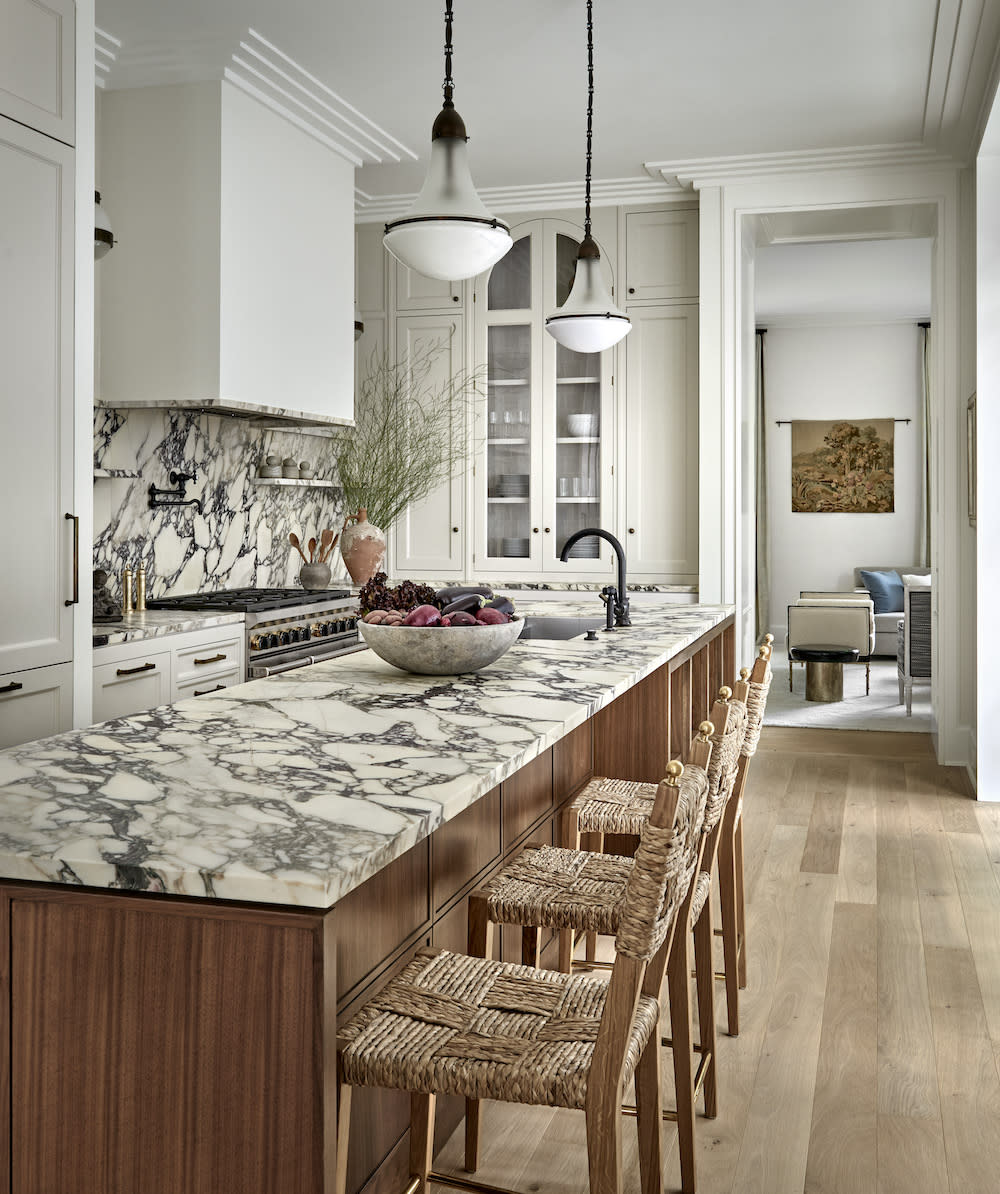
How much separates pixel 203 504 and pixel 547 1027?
3759 millimetres

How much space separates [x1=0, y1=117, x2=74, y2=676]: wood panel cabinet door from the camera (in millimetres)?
2879

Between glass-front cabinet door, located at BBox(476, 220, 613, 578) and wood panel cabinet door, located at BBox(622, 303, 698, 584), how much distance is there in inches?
5.1

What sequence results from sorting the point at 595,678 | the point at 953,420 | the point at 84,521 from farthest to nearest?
the point at 953,420 < the point at 84,521 < the point at 595,678

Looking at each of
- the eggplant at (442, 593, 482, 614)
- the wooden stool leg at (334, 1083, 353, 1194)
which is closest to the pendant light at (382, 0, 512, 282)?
the eggplant at (442, 593, 482, 614)

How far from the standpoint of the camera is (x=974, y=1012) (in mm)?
2779

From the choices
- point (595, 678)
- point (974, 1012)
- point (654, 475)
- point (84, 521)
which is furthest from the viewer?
point (654, 475)

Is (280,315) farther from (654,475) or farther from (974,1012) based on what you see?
(974,1012)

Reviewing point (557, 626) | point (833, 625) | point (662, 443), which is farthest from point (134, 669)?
point (833, 625)

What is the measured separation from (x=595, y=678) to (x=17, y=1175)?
1458 millimetres

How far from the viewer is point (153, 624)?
3713 millimetres

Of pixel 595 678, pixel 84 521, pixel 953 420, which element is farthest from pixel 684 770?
pixel 953 420

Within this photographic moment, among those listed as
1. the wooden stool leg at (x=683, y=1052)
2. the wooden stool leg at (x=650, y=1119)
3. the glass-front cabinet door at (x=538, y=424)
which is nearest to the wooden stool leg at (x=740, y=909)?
the wooden stool leg at (x=683, y=1052)

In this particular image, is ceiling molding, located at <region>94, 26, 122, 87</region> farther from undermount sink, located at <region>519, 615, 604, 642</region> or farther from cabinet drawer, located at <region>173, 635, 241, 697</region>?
undermount sink, located at <region>519, 615, 604, 642</region>

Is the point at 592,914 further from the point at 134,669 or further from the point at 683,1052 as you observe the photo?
the point at 134,669
